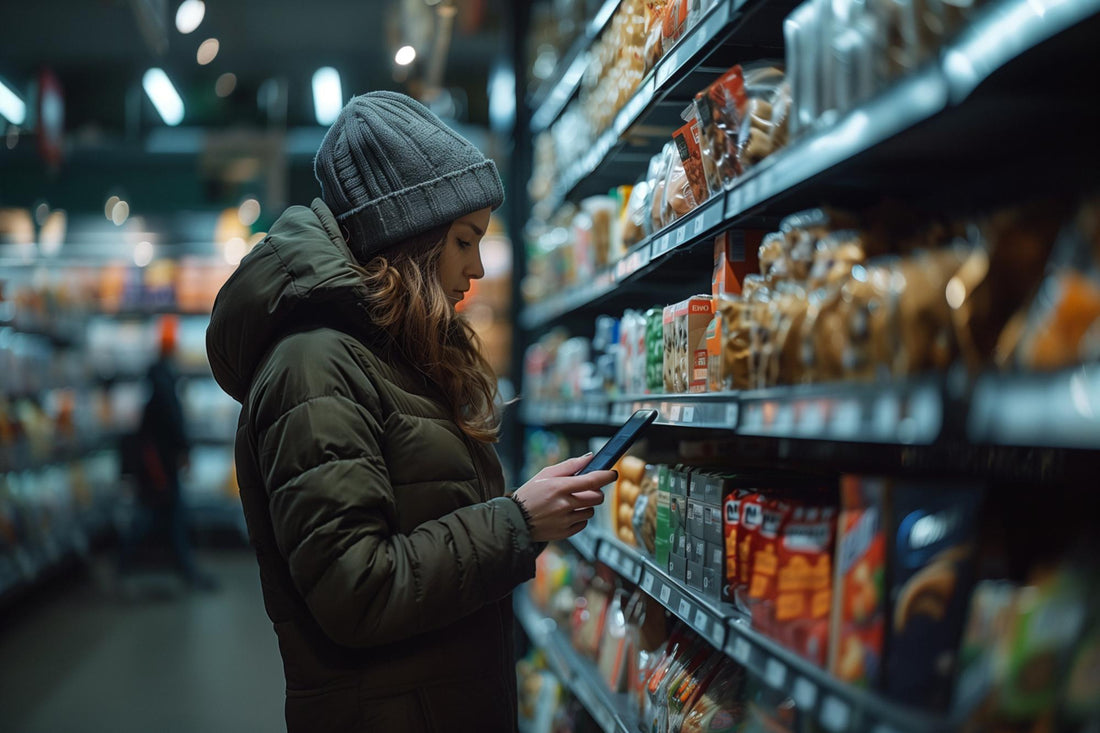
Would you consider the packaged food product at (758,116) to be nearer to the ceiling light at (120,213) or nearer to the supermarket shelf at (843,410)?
the supermarket shelf at (843,410)

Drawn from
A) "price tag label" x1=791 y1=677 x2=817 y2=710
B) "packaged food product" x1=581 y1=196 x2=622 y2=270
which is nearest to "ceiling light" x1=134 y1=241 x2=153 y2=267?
"packaged food product" x1=581 y1=196 x2=622 y2=270

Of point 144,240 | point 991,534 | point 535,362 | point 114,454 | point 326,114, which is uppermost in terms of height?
point 326,114

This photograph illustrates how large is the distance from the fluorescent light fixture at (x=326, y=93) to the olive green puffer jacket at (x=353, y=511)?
7.49m

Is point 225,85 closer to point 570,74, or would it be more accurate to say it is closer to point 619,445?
point 570,74

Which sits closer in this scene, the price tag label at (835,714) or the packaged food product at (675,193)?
the price tag label at (835,714)

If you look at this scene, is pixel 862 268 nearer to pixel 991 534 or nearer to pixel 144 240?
pixel 991 534

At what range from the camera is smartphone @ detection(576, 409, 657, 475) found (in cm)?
168

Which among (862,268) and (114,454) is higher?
(862,268)

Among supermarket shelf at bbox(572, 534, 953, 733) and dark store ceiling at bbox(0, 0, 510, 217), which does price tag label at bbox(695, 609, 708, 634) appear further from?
dark store ceiling at bbox(0, 0, 510, 217)

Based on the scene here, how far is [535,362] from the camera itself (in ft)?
12.2

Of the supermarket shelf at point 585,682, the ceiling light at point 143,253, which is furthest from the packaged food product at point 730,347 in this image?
the ceiling light at point 143,253

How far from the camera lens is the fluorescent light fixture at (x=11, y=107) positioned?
7168 millimetres

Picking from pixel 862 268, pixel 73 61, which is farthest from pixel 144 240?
pixel 862 268

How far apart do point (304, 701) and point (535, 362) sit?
225cm
